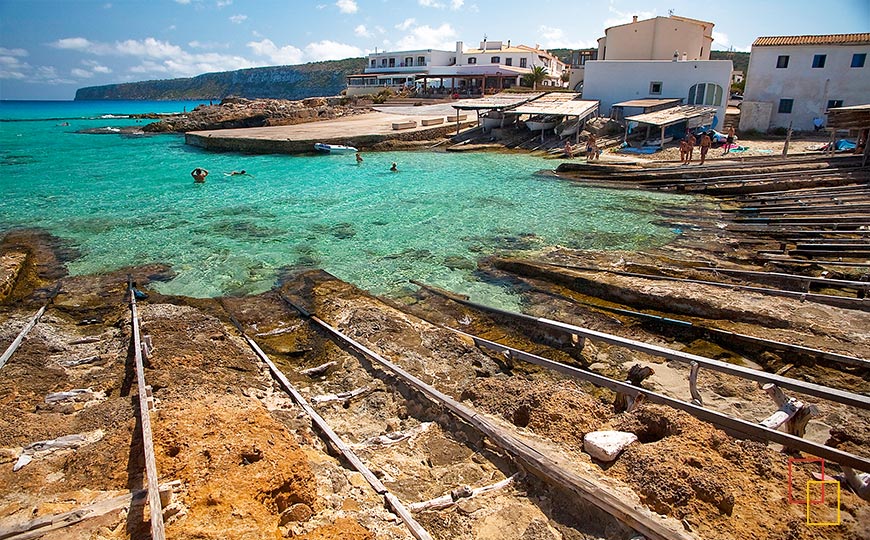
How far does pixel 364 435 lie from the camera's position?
689 cm

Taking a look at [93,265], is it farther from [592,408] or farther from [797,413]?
[797,413]

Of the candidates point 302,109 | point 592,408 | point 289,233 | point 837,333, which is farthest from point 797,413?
point 302,109

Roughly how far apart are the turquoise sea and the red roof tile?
20154 mm

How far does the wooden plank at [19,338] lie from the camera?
8875mm

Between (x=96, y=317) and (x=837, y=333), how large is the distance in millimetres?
15142

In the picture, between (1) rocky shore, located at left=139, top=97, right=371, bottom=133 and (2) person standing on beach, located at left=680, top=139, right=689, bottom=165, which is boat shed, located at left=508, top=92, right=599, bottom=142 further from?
(1) rocky shore, located at left=139, top=97, right=371, bottom=133

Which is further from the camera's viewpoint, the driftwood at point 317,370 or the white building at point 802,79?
the white building at point 802,79

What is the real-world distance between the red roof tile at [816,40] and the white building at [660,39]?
6.31 metres

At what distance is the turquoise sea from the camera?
49.2 ft

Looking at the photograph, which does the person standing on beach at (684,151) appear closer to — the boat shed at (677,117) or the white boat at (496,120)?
the boat shed at (677,117)

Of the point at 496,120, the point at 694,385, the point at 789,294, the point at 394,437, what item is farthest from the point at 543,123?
the point at 394,437

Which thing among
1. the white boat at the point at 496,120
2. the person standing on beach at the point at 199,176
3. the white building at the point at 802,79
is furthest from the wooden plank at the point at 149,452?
the white building at the point at 802,79

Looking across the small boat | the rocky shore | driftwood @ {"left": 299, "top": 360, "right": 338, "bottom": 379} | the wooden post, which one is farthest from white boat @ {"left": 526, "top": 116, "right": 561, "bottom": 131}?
the wooden post

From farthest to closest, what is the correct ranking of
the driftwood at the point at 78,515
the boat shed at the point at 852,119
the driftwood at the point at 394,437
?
the boat shed at the point at 852,119 → the driftwood at the point at 394,437 → the driftwood at the point at 78,515
